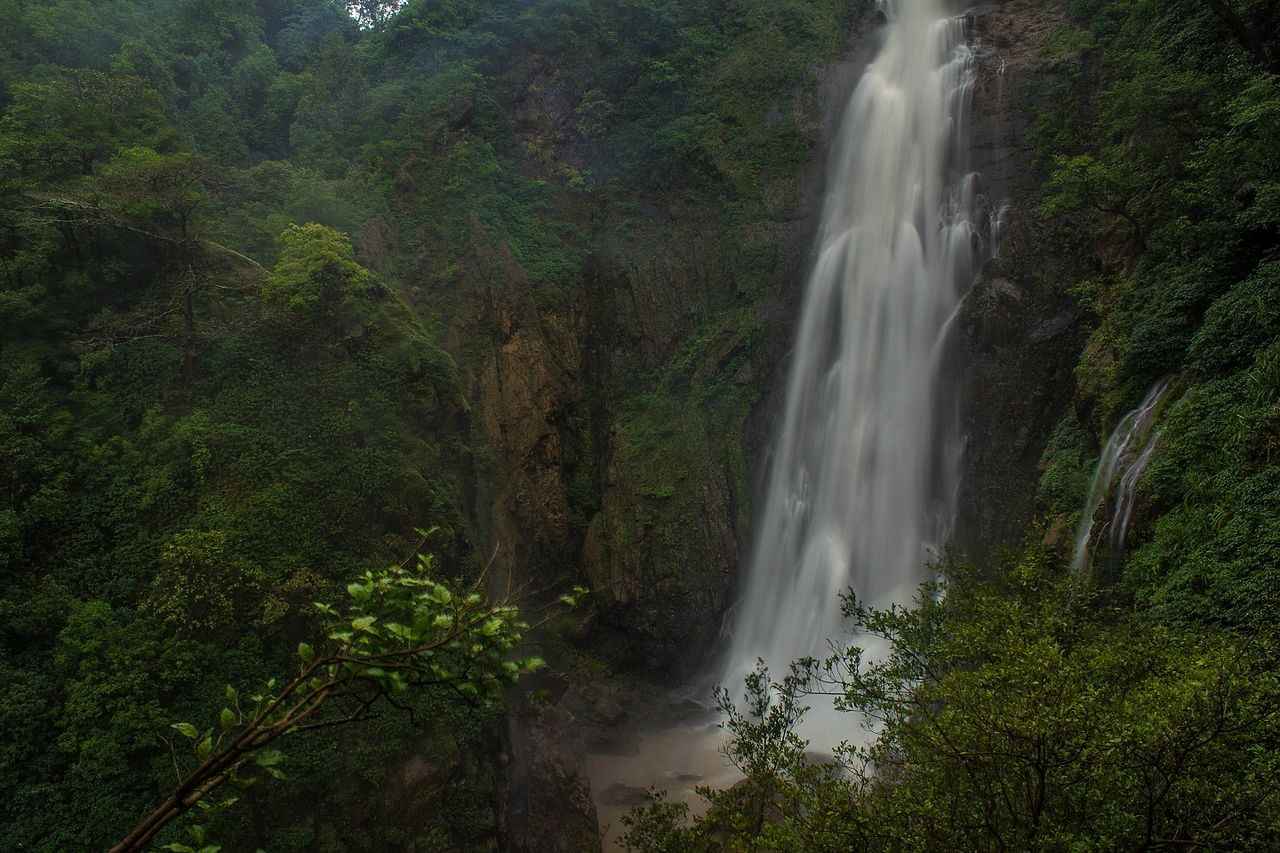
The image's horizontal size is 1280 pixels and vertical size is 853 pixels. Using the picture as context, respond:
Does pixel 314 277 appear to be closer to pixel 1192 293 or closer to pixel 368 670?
pixel 368 670

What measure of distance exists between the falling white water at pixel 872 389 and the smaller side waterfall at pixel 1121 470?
636cm

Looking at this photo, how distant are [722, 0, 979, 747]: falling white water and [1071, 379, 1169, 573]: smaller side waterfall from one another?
6.36 m

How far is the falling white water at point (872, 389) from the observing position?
19.7 m

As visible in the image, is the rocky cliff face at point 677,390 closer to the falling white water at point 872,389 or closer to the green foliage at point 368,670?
the falling white water at point 872,389

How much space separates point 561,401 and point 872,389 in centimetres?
939

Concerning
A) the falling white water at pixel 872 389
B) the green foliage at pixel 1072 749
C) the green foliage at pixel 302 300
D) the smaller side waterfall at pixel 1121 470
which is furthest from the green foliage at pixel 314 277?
the smaller side waterfall at pixel 1121 470

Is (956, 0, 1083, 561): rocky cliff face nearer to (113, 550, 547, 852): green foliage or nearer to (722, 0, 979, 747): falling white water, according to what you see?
(722, 0, 979, 747): falling white water

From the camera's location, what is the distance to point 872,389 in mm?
21047

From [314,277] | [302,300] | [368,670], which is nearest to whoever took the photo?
[368,670]

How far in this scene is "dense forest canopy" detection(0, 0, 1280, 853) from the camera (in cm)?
652

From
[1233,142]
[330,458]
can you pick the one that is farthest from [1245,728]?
[330,458]

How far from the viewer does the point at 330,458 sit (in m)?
15.0

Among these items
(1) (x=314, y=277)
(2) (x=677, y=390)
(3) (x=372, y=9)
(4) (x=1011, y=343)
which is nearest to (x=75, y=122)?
(1) (x=314, y=277)

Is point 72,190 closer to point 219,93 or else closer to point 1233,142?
point 219,93
